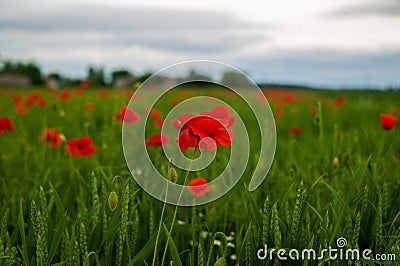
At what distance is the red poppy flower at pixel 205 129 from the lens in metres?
1.19

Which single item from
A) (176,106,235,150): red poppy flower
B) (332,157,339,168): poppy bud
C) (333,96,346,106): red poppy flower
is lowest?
(333,96,346,106): red poppy flower

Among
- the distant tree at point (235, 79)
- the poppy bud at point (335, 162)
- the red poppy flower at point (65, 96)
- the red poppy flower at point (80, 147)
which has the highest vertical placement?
the distant tree at point (235, 79)

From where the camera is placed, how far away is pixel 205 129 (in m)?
1.20

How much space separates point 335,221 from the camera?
154 cm

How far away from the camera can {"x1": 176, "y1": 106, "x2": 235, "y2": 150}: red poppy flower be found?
1194mm

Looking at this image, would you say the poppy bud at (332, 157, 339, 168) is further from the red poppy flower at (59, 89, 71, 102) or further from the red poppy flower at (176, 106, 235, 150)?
the red poppy flower at (59, 89, 71, 102)

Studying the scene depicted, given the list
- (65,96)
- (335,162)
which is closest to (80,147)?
(335,162)

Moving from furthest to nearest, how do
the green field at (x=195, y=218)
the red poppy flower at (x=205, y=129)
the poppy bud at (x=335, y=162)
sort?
the poppy bud at (x=335, y=162) → the green field at (x=195, y=218) → the red poppy flower at (x=205, y=129)

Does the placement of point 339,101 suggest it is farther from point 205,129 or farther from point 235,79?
point 205,129

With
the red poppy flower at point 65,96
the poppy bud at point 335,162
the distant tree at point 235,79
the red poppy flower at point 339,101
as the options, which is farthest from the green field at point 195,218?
Answer: the red poppy flower at point 339,101

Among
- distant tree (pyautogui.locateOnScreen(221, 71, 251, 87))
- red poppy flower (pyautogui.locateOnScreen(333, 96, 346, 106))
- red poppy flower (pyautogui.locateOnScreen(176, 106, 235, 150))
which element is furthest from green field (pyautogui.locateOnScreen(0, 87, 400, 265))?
red poppy flower (pyautogui.locateOnScreen(333, 96, 346, 106))

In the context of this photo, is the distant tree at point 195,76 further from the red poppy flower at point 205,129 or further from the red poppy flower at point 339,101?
the red poppy flower at point 339,101

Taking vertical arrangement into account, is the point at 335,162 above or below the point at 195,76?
below

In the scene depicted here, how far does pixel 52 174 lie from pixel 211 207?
31.3 inches
